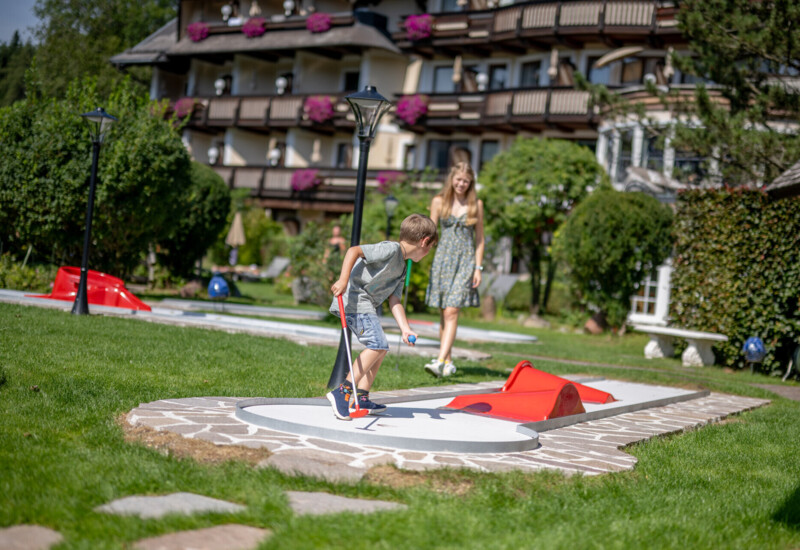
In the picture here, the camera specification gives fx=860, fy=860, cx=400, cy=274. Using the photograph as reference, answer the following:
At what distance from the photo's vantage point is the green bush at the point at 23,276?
16000 mm

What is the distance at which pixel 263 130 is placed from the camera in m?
39.2

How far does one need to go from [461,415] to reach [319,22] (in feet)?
102

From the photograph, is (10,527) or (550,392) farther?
(550,392)

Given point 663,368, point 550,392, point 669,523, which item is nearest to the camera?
point 669,523

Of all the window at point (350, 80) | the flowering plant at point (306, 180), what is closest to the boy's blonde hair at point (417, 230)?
the flowering plant at point (306, 180)

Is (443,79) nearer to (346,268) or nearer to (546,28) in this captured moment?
(546,28)

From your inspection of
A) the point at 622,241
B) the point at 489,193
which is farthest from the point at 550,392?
the point at 489,193

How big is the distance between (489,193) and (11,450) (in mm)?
20833

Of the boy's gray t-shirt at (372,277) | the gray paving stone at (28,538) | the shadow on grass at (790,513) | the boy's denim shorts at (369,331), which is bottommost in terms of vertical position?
the gray paving stone at (28,538)

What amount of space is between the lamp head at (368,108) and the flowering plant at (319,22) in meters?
29.2

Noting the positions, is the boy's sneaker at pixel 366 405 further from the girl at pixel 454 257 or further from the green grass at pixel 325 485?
the girl at pixel 454 257

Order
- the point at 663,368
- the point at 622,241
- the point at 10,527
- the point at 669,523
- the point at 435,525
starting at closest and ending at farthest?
1. the point at 10,527
2. the point at 435,525
3. the point at 669,523
4. the point at 663,368
5. the point at 622,241

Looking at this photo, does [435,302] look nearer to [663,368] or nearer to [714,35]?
[663,368]

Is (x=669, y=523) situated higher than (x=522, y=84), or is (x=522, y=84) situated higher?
(x=522, y=84)
